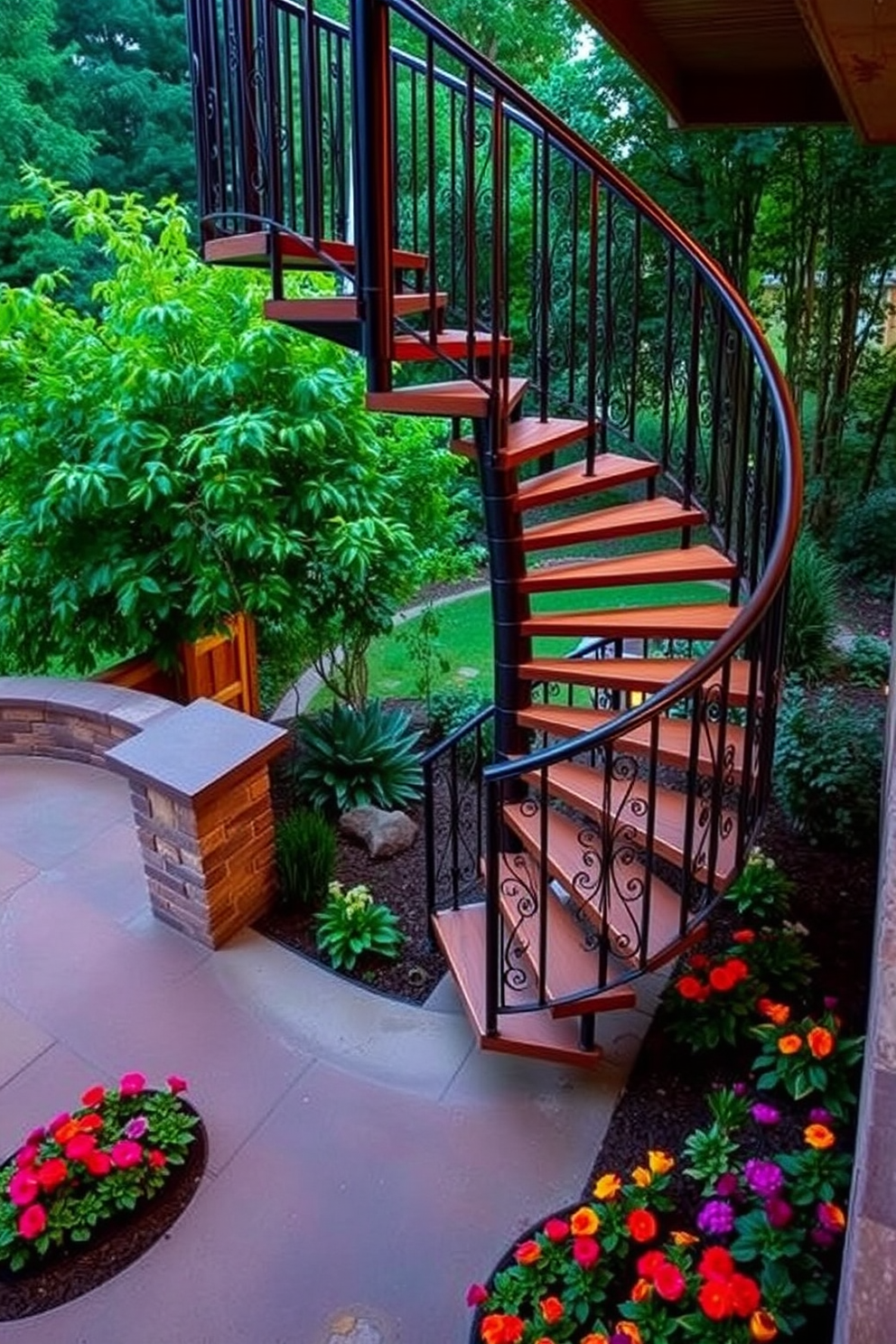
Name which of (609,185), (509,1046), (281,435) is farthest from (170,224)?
(509,1046)

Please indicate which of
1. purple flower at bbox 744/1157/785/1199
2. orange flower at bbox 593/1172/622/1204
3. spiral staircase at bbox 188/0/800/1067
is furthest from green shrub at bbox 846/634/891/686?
orange flower at bbox 593/1172/622/1204

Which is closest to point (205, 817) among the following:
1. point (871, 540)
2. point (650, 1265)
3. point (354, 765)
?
point (354, 765)

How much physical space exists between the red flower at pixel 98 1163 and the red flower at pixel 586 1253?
106 centimetres

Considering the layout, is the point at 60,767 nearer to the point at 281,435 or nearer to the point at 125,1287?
the point at 281,435

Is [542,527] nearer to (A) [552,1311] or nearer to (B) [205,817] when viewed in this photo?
(B) [205,817]

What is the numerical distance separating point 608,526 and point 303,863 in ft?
5.08

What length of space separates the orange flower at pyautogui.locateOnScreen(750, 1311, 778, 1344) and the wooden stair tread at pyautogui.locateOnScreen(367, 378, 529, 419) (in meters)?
2.24

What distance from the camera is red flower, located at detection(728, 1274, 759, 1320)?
160 centimetres

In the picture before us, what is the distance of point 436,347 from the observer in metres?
2.66

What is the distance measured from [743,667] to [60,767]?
2.84m

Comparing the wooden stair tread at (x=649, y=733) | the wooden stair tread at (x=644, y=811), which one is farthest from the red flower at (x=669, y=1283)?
the wooden stair tread at (x=649, y=733)

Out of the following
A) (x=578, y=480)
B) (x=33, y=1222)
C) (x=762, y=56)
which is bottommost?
(x=33, y=1222)

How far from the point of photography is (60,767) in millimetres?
3936

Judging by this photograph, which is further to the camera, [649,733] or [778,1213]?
[649,733]
